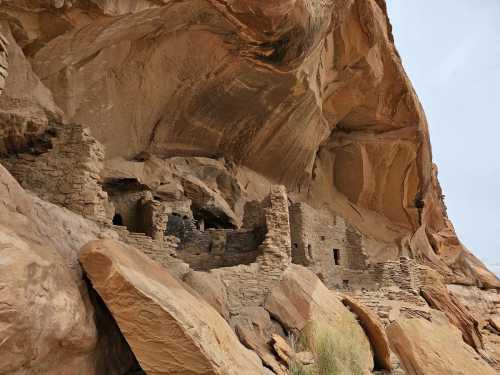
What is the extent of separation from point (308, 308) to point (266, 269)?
89cm

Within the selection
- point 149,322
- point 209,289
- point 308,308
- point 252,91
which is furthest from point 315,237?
point 149,322

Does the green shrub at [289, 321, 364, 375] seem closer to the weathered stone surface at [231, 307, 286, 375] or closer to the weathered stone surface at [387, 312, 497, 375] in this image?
the weathered stone surface at [231, 307, 286, 375]

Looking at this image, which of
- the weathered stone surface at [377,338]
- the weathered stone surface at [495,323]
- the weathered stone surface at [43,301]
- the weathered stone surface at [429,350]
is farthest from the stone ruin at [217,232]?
the weathered stone surface at [495,323]

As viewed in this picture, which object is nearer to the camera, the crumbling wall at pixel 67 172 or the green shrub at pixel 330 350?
the green shrub at pixel 330 350

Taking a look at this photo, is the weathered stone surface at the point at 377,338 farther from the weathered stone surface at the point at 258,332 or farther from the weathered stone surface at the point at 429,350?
the weathered stone surface at the point at 258,332

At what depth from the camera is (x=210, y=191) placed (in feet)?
38.1

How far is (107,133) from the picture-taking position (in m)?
9.77

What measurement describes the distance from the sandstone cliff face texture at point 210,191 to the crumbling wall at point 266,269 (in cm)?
3

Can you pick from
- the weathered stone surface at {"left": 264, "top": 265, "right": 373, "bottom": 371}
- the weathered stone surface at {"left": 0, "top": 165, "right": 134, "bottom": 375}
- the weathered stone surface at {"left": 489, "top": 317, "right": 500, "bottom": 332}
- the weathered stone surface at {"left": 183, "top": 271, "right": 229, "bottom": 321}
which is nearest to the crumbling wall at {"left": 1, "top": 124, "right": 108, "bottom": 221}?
the weathered stone surface at {"left": 183, "top": 271, "right": 229, "bottom": 321}

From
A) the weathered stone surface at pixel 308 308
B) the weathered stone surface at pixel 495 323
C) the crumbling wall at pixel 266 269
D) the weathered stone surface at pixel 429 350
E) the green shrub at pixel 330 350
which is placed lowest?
the weathered stone surface at pixel 495 323

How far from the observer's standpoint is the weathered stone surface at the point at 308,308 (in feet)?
20.8

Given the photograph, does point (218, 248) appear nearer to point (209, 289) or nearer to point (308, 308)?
point (308, 308)

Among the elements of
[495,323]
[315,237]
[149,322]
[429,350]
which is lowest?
[495,323]

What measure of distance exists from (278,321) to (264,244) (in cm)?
131
